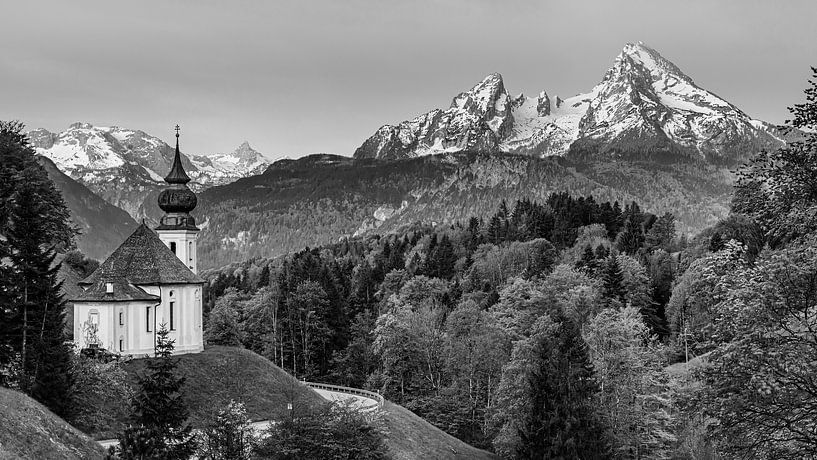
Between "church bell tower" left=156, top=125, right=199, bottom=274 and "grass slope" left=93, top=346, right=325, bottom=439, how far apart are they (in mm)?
11626

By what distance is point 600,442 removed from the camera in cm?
4966

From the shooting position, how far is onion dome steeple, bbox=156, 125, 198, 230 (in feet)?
225

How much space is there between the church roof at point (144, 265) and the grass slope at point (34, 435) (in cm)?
2353

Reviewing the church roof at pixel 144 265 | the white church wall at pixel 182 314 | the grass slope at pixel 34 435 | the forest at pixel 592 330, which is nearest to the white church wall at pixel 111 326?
the white church wall at pixel 182 314

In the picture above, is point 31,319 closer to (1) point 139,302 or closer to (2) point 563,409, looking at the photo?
(1) point 139,302

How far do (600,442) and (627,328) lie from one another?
25.6ft

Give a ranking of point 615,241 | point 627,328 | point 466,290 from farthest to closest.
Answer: point 615,241
point 466,290
point 627,328

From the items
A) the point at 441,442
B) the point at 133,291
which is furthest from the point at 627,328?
the point at 133,291

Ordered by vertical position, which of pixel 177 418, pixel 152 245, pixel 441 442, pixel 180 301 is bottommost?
pixel 441 442

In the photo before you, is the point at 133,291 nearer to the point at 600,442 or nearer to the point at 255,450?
the point at 255,450

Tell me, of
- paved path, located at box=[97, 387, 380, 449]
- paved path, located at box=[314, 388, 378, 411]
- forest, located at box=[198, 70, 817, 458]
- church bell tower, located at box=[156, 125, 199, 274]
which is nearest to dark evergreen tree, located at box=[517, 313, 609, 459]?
forest, located at box=[198, 70, 817, 458]

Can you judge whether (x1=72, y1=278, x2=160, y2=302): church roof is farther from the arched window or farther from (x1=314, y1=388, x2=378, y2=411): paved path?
(x1=314, y1=388, x2=378, y2=411): paved path

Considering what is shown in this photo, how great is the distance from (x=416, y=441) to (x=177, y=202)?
28256 millimetres

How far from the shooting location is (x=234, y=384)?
178ft
